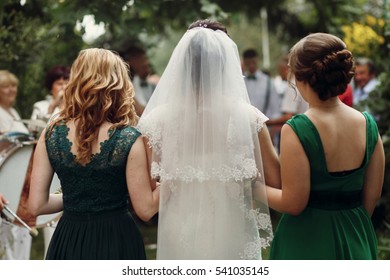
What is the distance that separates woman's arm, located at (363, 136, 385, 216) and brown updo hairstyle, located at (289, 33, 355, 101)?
15.7 inches

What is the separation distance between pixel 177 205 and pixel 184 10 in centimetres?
495

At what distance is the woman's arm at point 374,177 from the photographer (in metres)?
3.75

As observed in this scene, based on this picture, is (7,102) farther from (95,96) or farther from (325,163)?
(325,163)

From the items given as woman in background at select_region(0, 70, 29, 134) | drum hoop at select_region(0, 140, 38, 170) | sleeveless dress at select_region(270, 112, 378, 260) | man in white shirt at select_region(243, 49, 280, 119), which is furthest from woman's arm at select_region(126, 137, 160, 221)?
man in white shirt at select_region(243, 49, 280, 119)

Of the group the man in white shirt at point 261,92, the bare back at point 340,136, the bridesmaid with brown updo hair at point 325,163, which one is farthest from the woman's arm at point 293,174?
the man in white shirt at point 261,92

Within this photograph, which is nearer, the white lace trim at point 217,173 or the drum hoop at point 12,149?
the white lace trim at point 217,173

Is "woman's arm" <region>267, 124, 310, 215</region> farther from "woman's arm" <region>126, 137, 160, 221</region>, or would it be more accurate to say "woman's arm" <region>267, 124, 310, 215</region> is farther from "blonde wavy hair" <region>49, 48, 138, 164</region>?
"blonde wavy hair" <region>49, 48, 138, 164</region>

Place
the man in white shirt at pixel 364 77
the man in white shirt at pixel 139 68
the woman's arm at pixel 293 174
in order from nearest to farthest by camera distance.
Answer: the woman's arm at pixel 293 174 < the man in white shirt at pixel 364 77 < the man in white shirt at pixel 139 68

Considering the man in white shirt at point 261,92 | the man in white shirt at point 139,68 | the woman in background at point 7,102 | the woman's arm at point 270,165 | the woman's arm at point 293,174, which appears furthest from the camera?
the man in white shirt at point 261,92

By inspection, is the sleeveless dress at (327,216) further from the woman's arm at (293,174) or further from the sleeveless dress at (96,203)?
the sleeveless dress at (96,203)

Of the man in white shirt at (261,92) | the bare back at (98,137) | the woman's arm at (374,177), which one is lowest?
the man in white shirt at (261,92)

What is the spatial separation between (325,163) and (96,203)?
48.2 inches

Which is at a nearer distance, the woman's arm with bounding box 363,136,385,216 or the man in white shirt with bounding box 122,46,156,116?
the woman's arm with bounding box 363,136,385,216

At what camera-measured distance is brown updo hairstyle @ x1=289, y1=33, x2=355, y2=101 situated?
3590mm
